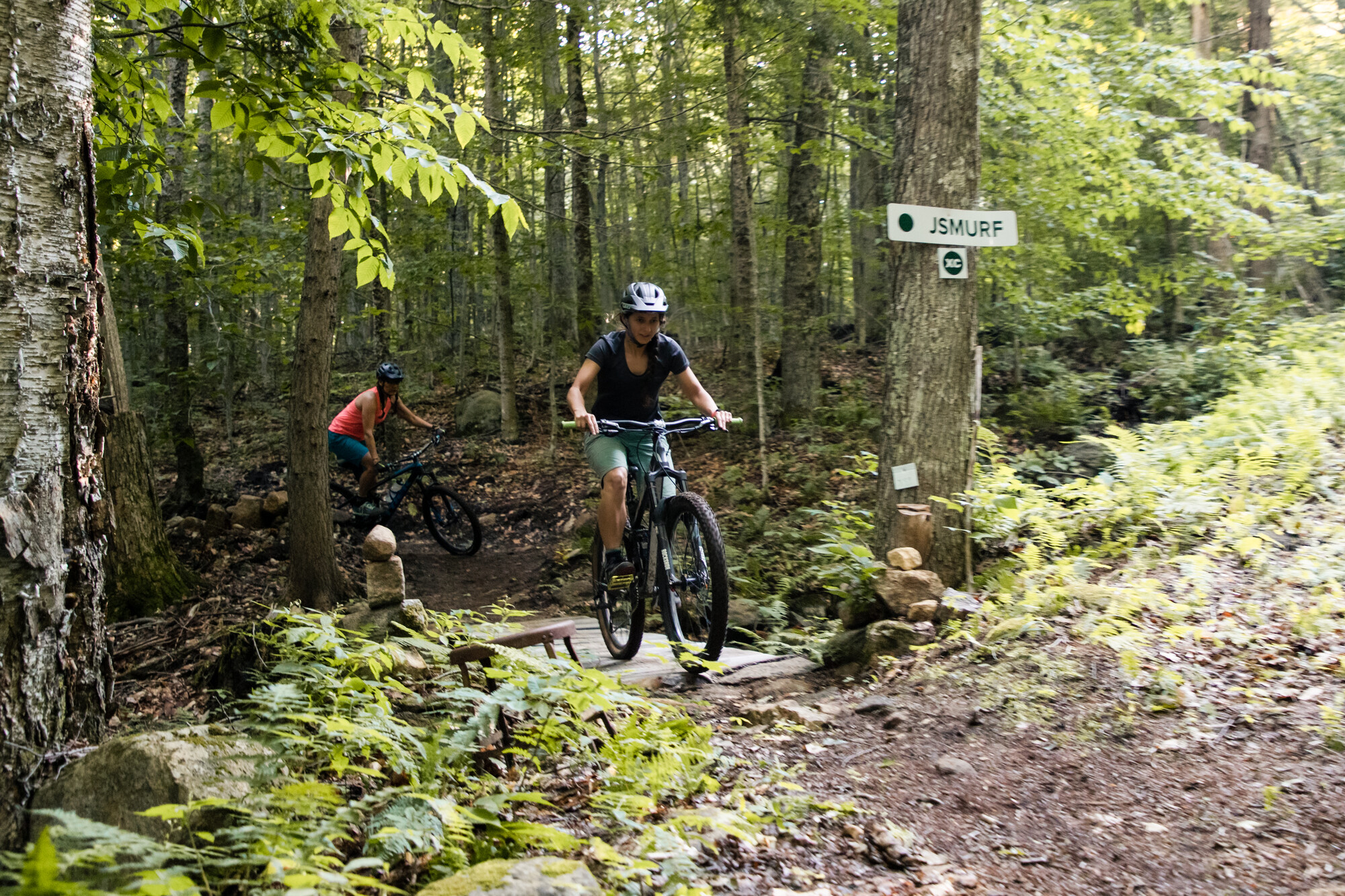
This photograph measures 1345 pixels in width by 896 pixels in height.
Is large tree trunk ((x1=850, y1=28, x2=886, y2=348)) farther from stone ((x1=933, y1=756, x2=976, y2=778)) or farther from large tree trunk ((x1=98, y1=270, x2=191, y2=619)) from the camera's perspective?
stone ((x1=933, y1=756, x2=976, y2=778))

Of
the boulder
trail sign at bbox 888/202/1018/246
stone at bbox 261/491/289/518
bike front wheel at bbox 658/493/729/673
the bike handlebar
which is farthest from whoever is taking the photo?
stone at bbox 261/491/289/518

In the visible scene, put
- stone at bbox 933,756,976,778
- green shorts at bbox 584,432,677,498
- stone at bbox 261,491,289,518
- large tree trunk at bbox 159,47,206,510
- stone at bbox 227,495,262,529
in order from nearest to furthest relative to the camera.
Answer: stone at bbox 933,756,976,778 → green shorts at bbox 584,432,677,498 → stone at bbox 227,495,262,529 → stone at bbox 261,491,289,518 → large tree trunk at bbox 159,47,206,510

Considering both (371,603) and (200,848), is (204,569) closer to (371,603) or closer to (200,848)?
(371,603)

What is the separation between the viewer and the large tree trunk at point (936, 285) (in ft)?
19.3

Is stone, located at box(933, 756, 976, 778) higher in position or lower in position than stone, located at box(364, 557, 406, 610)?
lower

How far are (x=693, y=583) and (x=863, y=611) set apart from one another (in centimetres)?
129

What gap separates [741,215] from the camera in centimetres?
1198

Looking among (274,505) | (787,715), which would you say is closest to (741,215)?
(274,505)

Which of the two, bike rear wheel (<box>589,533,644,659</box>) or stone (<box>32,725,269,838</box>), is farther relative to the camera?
bike rear wheel (<box>589,533,644,659</box>)

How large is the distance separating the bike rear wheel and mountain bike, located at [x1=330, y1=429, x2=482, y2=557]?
4.71 m

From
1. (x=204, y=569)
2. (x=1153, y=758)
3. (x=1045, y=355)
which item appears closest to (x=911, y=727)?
(x=1153, y=758)

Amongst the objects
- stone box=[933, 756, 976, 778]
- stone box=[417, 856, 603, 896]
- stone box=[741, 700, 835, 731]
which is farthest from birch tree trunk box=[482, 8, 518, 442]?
stone box=[417, 856, 603, 896]

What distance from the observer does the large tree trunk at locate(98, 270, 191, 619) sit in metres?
7.25

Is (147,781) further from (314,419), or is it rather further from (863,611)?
(314,419)
